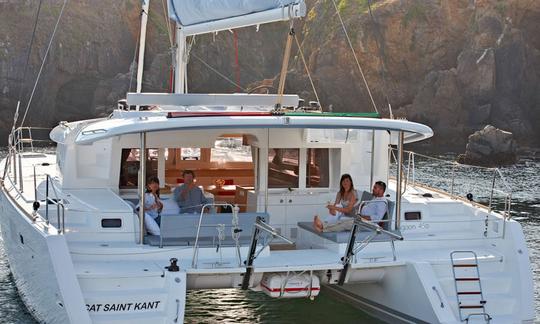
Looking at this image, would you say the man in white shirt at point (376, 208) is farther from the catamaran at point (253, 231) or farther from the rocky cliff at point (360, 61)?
the rocky cliff at point (360, 61)

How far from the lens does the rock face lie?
4072 centimetres

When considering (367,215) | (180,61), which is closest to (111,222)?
(367,215)

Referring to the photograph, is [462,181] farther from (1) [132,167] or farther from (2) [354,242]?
(2) [354,242]

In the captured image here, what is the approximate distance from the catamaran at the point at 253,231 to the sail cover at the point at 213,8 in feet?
0.11

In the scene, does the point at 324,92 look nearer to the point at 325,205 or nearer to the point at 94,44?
the point at 94,44

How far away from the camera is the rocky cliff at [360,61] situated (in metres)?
57.2

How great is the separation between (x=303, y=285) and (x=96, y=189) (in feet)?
12.1

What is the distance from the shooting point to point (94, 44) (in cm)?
6938

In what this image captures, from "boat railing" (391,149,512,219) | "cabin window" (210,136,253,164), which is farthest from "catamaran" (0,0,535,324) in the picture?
"boat railing" (391,149,512,219)

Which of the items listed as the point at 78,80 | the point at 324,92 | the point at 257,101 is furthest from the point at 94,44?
the point at 257,101

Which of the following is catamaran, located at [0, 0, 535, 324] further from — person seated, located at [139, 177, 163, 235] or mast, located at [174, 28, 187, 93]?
mast, located at [174, 28, 187, 93]

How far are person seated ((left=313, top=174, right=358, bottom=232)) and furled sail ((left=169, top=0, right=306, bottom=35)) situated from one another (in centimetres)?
221

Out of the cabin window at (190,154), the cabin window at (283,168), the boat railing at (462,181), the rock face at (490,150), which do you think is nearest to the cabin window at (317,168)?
the cabin window at (283,168)

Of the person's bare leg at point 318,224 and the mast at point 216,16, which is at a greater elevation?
the mast at point 216,16
